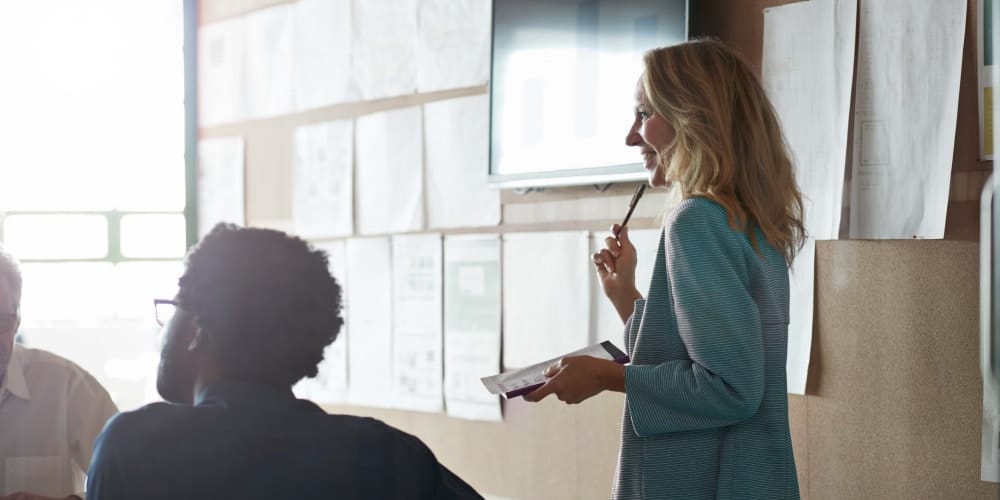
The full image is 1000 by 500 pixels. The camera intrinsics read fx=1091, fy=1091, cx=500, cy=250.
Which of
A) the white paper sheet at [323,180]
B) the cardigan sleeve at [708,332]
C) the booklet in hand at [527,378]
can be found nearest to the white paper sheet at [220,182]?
the white paper sheet at [323,180]

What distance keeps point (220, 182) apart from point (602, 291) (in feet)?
5.73

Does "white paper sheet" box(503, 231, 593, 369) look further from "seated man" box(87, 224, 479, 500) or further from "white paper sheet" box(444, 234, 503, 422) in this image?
"seated man" box(87, 224, 479, 500)

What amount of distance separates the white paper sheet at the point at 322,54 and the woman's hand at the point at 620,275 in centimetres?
152

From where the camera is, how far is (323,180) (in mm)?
3260

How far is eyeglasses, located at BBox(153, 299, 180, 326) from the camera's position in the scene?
1.40 metres

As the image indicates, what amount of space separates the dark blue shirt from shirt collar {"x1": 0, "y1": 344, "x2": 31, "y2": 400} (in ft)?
2.84

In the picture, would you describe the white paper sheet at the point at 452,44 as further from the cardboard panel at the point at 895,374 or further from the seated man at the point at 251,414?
the seated man at the point at 251,414

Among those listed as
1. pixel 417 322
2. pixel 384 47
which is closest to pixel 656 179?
pixel 417 322

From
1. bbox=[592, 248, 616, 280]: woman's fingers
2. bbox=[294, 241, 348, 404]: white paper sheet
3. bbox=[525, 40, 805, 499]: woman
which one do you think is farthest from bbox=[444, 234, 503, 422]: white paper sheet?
bbox=[525, 40, 805, 499]: woman

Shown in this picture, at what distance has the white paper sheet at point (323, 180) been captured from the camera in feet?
10.4

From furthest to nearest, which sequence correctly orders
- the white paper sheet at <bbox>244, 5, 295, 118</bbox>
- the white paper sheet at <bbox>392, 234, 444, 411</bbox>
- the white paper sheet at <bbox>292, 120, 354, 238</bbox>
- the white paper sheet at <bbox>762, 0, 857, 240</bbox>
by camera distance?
the white paper sheet at <bbox>244, 5, 295, 118</bbox>
the white paper sheet at <bbox>292, 120, 354, 238</bbox>
the white paper sheet at <bbox>392, 234, 444, 411</bbox>
the white paper sheet at <bbox>762, 0, 857, 240</bbox>

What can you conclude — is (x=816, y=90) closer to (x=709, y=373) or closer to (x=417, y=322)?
(x=709, y=373)

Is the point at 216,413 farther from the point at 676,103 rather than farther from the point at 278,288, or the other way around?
the point at 676,103

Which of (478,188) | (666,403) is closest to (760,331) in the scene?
(666,403)
